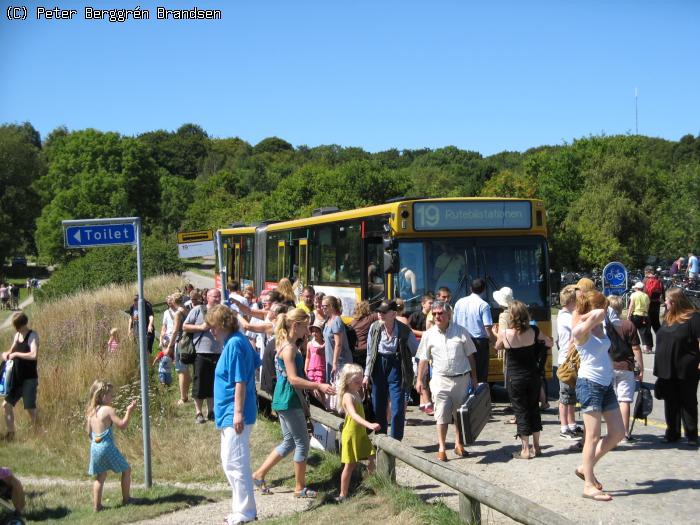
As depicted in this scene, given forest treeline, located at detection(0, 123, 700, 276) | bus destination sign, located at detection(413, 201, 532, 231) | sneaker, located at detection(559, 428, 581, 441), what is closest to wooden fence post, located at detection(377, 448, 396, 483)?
sneaker, located at detection(559, 428, 581, 441)

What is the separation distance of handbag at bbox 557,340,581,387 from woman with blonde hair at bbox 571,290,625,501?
136cm

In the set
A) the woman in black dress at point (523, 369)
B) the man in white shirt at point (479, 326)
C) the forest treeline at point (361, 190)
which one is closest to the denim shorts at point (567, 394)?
the woman in black dress at point (523, 369)

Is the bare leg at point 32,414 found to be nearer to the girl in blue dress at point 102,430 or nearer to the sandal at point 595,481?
the girl in blue dress at point 102,430

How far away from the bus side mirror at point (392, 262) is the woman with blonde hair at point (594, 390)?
5547 millimetres

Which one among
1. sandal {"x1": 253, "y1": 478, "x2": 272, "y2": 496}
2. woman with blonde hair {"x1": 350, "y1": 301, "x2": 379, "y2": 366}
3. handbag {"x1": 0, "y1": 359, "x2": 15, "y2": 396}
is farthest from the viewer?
handbag {"x1": 0, "y1": 359, "x2": 15, "y2": 396}

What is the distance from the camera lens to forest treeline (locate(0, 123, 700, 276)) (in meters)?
46.3

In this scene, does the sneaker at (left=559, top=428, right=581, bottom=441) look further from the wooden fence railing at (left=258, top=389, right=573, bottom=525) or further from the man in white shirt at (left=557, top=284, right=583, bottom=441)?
the wooden fence railing at (left=258, top=389, right=573, bottom=525)

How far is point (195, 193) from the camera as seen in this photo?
112m

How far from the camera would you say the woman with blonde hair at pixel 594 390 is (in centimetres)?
729

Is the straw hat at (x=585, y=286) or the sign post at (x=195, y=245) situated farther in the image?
the sign post at (x=195, y=245)

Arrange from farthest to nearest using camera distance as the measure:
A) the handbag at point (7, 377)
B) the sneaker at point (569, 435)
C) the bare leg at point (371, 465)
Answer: the handbag at point (7, 377), the sneaker at point (569, 435), the bare leg at point (371, 465)

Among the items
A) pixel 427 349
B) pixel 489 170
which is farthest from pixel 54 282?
pixel 489 170

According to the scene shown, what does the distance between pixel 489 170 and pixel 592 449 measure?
87.0 meters

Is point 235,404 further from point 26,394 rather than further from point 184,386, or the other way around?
point 184,386
